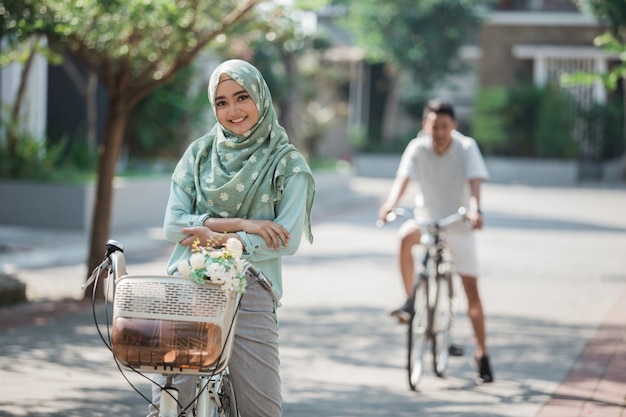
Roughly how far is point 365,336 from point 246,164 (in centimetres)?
592

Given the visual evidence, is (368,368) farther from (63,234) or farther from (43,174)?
(43,174)

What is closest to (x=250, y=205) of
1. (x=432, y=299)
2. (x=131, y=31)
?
(x=432, y=299)

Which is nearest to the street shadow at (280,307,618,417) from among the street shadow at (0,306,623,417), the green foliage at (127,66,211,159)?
the street shadow at (0,306,623,417)

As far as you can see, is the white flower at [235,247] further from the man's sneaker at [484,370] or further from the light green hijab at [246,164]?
the man's sneaker at [484,370]

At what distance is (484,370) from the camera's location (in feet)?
27.0

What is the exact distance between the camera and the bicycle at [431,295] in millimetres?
8078

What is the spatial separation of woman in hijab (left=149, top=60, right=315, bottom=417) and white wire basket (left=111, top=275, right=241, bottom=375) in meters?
0.45

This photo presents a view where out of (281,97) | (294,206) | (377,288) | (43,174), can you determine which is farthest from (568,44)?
(294,206)

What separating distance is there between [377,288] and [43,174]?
683 cm

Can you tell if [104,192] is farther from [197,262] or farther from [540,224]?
[540,224]

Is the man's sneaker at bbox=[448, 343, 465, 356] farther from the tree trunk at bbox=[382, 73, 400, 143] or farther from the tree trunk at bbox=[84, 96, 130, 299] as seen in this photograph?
the tree trunk at bbox=[382, 73, 400, 143]

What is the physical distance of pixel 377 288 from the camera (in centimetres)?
1330

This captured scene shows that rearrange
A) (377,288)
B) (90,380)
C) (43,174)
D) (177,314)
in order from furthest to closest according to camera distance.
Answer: (43,174) → (377,288) → (90,380) → (177,314)

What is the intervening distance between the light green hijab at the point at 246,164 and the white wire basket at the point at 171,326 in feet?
1.91
